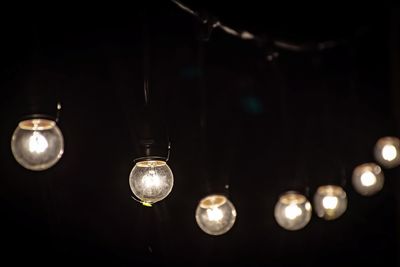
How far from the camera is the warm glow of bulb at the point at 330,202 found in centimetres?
449

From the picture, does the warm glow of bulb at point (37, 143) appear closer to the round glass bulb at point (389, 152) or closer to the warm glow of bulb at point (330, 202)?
the warm glow of bulb at point (330, 202)

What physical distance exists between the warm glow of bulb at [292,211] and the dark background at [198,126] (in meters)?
0.64

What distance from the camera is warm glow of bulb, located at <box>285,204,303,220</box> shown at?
3973 millimetres

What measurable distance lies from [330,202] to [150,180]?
231 centimetres

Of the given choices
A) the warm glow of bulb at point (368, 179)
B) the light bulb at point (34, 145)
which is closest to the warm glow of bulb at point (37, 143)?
the light bulb at point (34, 145)

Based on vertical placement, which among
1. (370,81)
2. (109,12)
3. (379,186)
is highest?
(370,81)

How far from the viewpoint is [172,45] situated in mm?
4727

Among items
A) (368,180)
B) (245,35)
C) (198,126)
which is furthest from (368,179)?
(245,35)

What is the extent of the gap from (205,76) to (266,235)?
210 cm

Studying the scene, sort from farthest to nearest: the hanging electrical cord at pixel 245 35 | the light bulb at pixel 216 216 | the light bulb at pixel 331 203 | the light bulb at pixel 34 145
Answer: the light bulb at pixel 331 203, the hanging electrical cord at pixel 245 35, the light bulb at pixel 216 216, the light bulb at pixel 34 145

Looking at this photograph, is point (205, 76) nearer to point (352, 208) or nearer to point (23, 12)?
point (23, 12)

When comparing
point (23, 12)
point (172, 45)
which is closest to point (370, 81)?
point (172, 45)

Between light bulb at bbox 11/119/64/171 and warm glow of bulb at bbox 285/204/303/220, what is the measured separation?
2168 millimetres

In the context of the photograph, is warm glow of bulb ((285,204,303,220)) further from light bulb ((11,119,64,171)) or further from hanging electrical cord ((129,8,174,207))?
light bulb ((11,119,64,171))
